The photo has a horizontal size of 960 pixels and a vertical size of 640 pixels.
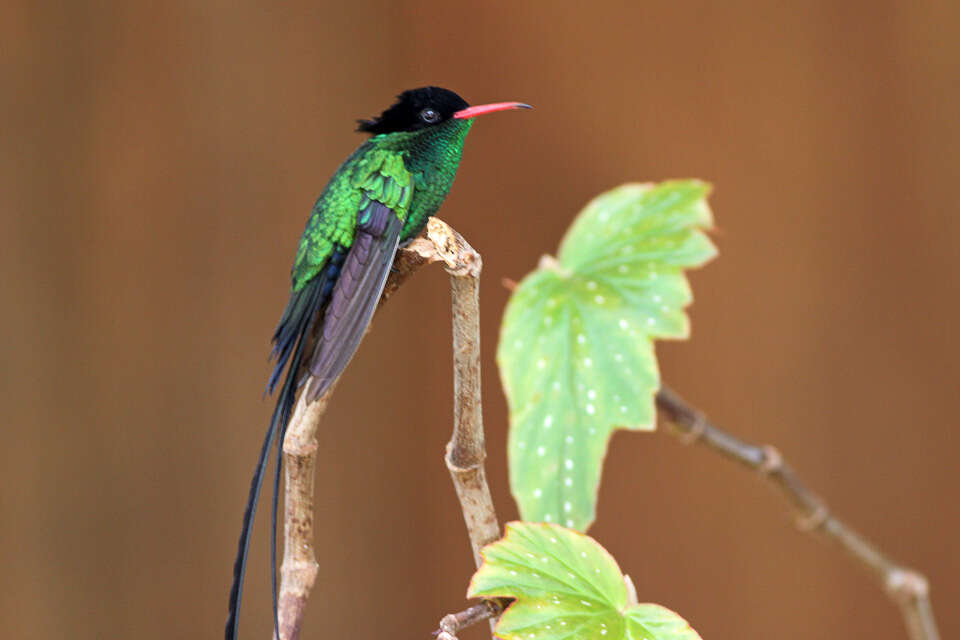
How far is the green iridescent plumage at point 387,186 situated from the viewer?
1.60 ft

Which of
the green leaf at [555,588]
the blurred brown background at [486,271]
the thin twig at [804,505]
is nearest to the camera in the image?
the thin twig at [804,505]

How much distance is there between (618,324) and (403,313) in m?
0.99

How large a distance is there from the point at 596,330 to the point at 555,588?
13 centimetres

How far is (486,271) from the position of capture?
1232 mm

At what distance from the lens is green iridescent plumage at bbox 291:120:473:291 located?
49 centimetres

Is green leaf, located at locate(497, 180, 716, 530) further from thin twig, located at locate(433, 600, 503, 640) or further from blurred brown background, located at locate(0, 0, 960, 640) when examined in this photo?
blurred brown background, located at locate(0, 0, 960, 640)

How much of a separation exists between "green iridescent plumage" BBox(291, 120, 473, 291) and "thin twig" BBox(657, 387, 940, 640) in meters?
0.21

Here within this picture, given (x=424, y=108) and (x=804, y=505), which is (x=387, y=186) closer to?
(x=424, y=108)

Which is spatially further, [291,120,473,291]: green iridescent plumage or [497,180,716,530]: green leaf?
[291,120,473,291]: green iridescent plumage

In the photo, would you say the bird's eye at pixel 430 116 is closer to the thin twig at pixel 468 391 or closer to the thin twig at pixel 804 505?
the thin twig at pixel 468 391

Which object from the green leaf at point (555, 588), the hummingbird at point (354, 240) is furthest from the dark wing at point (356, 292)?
the green leaf at point (555, 588)

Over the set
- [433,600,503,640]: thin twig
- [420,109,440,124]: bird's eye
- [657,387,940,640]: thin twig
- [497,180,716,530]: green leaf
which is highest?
[420,109,440,124]: bird's eye

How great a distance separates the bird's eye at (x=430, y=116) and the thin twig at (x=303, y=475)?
0.05 meters

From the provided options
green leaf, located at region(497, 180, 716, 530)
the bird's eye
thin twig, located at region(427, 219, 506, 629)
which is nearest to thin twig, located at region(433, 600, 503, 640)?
thin twig, located at region(427, 219, 506, 629)
